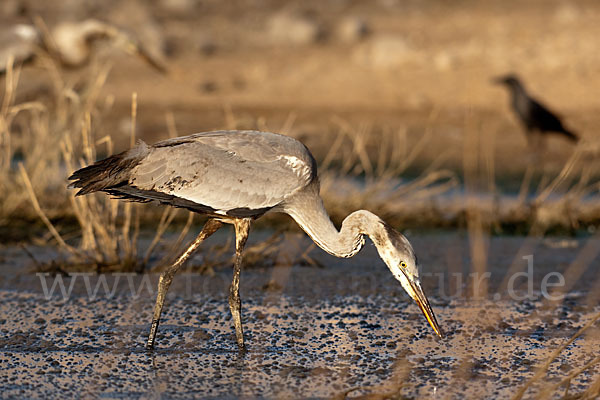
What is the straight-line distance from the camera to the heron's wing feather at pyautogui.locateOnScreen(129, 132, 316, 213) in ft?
17.1

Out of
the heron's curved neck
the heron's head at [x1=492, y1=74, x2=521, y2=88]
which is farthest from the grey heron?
the heron's head at [x1=492, y1=74, x2=521, y2=88]

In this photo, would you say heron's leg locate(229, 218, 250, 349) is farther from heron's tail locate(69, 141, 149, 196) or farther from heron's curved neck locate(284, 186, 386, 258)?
heron's tail locate(69, 141, 149, 196)

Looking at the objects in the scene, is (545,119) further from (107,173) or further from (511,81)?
(107,173)

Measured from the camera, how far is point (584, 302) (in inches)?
251

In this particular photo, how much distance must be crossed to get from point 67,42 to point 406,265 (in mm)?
4777

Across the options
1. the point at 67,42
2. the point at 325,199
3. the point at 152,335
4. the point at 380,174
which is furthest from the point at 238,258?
the point at 67,42

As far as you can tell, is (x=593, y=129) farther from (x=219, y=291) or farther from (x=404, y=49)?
(x=219, y=291)

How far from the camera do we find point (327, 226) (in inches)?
213

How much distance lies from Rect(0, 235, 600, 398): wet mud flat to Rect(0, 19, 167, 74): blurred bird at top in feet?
6.91

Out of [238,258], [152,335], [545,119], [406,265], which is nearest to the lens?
[406,265]

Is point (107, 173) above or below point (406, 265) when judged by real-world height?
above

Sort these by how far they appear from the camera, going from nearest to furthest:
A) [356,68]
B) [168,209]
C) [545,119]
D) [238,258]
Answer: [238,258] < [168,209] < [545,119] < [356,68]

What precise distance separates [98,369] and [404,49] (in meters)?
11.7

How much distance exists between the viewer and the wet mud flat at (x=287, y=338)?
485 centimetres
